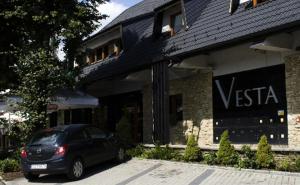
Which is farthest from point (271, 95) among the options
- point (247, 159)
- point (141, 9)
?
point (141, 9)

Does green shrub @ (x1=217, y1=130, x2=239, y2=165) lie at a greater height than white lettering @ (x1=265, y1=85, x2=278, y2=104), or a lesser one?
lesser

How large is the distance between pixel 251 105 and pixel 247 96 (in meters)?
0.40

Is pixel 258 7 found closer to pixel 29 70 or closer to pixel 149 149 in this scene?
pixel 149 149

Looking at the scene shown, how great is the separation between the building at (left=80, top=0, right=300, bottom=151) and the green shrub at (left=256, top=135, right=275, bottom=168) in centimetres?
58

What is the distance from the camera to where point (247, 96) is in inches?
675

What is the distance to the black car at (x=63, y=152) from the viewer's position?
46.6 feet

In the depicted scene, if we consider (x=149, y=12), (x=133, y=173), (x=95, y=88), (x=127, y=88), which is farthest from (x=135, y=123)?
(x=133, y=173)

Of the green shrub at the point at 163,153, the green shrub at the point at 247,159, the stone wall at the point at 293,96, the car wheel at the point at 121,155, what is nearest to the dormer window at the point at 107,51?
the car wheel at the point at 121,155

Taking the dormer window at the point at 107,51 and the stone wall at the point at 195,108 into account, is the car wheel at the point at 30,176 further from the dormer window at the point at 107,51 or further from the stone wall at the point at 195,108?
the dormer window at the point at 107,51

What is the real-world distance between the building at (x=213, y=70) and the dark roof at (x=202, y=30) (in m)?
0.04

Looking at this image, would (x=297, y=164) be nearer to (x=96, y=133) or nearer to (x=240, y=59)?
(x=240, y=59)

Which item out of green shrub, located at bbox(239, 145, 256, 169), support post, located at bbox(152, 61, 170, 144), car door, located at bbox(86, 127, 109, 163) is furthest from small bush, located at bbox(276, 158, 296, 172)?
car door, located at bbox(86, 127, 109, 163)

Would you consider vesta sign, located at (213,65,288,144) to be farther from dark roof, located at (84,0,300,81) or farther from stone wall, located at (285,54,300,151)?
dark roof, located at (84,0,300,81)

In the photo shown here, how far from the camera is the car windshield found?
1453 centimetres
